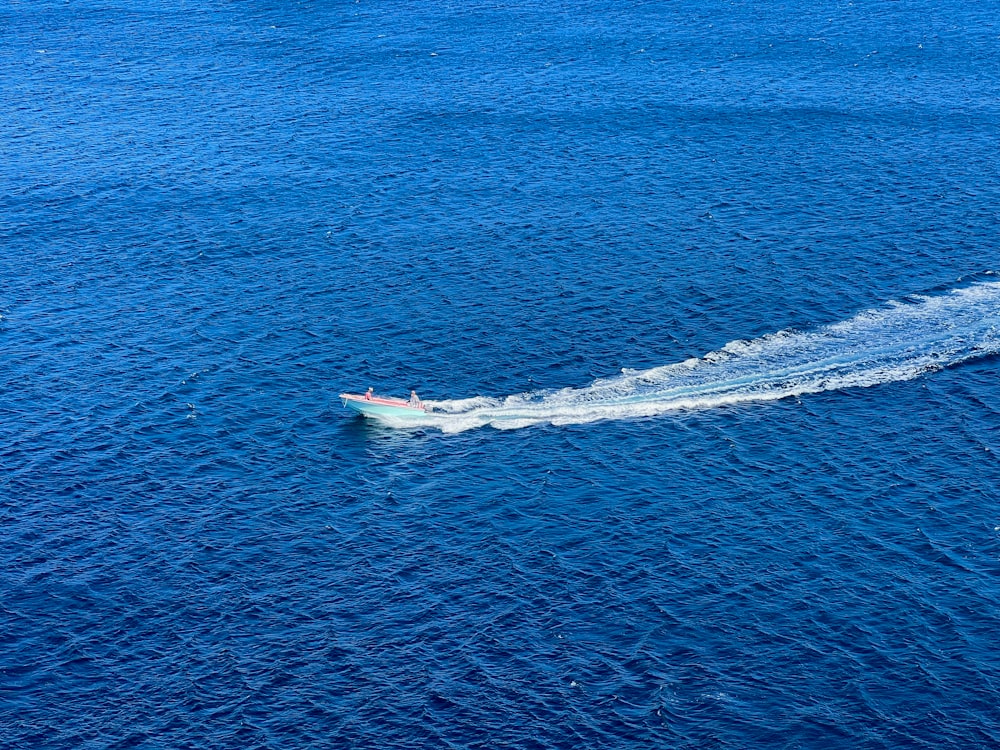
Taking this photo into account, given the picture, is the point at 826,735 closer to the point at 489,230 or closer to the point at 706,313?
the point at 706,313

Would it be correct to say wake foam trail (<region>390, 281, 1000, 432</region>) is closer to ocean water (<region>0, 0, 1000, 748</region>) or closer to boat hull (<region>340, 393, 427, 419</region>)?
ocean water (<region>0, 0, 1000, 748</region>)

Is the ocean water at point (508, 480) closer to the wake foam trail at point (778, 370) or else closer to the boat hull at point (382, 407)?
the wake foam trail at point (778, 370)

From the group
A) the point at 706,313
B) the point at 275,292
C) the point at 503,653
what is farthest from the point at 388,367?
the point at 503,653

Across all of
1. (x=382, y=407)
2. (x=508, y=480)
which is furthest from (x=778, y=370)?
(x=382, y=407)

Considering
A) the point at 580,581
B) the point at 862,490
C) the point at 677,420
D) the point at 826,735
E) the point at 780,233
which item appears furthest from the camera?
the point at 780,233

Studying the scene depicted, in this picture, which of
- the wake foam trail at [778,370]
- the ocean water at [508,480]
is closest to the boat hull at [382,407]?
the wake foam trail at [778,370]

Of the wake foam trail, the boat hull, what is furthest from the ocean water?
the boat hull
